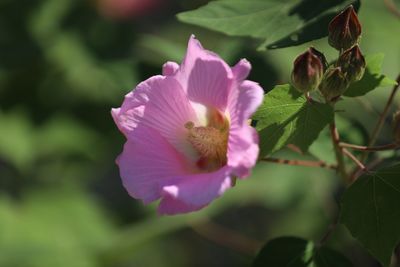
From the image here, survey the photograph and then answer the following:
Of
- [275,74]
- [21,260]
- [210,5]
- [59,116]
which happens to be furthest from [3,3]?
[210,5]

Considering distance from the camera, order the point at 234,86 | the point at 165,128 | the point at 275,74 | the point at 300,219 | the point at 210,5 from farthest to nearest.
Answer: the point at 300,219 → the point at 275,74 → the point at 210,5 → the point at 165,128 → the point at 234,86

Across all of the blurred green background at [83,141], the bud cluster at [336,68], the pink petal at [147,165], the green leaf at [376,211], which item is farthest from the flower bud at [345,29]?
the blurred green background at [83,141]

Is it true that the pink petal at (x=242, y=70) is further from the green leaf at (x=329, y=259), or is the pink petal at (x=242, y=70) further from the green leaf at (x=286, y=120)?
the green leaf at (x=329, y=259)

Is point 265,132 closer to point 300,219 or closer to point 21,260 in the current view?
point 21,260

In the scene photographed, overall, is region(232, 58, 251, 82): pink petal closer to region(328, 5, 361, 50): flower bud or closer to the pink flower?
the pink flower

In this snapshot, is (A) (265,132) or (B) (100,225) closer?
(A) (265,132)

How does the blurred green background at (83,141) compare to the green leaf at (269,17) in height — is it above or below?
below

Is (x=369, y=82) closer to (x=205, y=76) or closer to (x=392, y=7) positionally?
(x=205, y=76)
